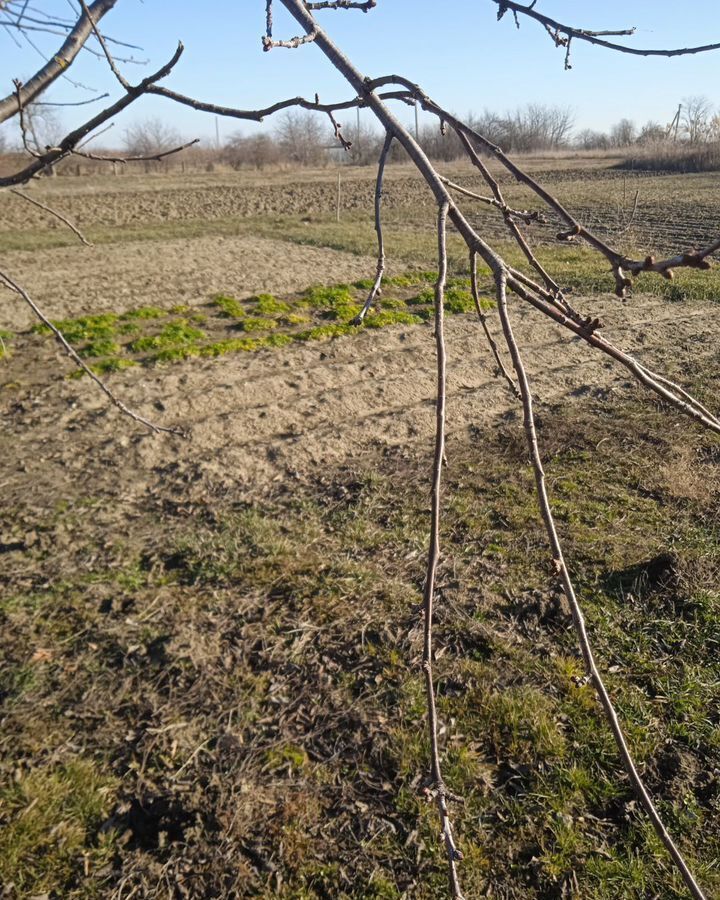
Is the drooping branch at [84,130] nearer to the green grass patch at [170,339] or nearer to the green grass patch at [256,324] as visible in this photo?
the green grass patch at [170,339]

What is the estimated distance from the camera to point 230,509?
506 centimetres

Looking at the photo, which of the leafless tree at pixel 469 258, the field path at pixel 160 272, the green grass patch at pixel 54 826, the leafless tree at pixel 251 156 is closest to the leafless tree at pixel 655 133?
the leafless tree at pixel 469 258

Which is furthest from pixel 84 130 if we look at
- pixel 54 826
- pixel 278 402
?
pixel 278 402

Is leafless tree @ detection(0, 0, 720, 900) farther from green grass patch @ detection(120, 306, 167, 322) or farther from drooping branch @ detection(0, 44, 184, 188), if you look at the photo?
green grass patch @ detection(120, 306, 167, 322)

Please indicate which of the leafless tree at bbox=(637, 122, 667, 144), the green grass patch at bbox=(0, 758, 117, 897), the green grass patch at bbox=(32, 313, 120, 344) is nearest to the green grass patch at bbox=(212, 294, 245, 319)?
the green grass patch at bbox=(32, 313, 120, 344)

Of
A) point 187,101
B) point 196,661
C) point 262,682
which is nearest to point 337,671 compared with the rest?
point 262,682

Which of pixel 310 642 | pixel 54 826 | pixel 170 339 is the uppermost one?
pixel 170 339

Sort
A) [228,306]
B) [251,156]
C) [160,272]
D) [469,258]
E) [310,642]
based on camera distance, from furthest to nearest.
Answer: [251,156] < [160,272] < [228,306] < [310,642] < [469,258]

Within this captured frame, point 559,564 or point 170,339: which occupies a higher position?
point 559,564

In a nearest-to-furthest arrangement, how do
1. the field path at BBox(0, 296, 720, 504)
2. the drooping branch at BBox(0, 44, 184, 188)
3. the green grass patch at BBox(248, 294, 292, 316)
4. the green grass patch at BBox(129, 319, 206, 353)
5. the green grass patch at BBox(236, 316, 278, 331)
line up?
the drooping branch at BBox(0, 44, 184, 188), the field path at BBox(0, 296, 720, 504), the green grass patch at BBox(129, 319, 206, 353), the green grass patch at BBox(236, 316, 278, 331), the green grass patch at BBox(248, 294, 292, 316)

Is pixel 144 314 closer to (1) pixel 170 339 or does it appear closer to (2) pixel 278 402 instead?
(1) pixel 170 339

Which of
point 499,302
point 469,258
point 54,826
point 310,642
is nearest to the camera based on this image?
point 499,302

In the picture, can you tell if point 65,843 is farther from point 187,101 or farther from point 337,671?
point 187,101

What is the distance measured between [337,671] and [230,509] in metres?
1.87
